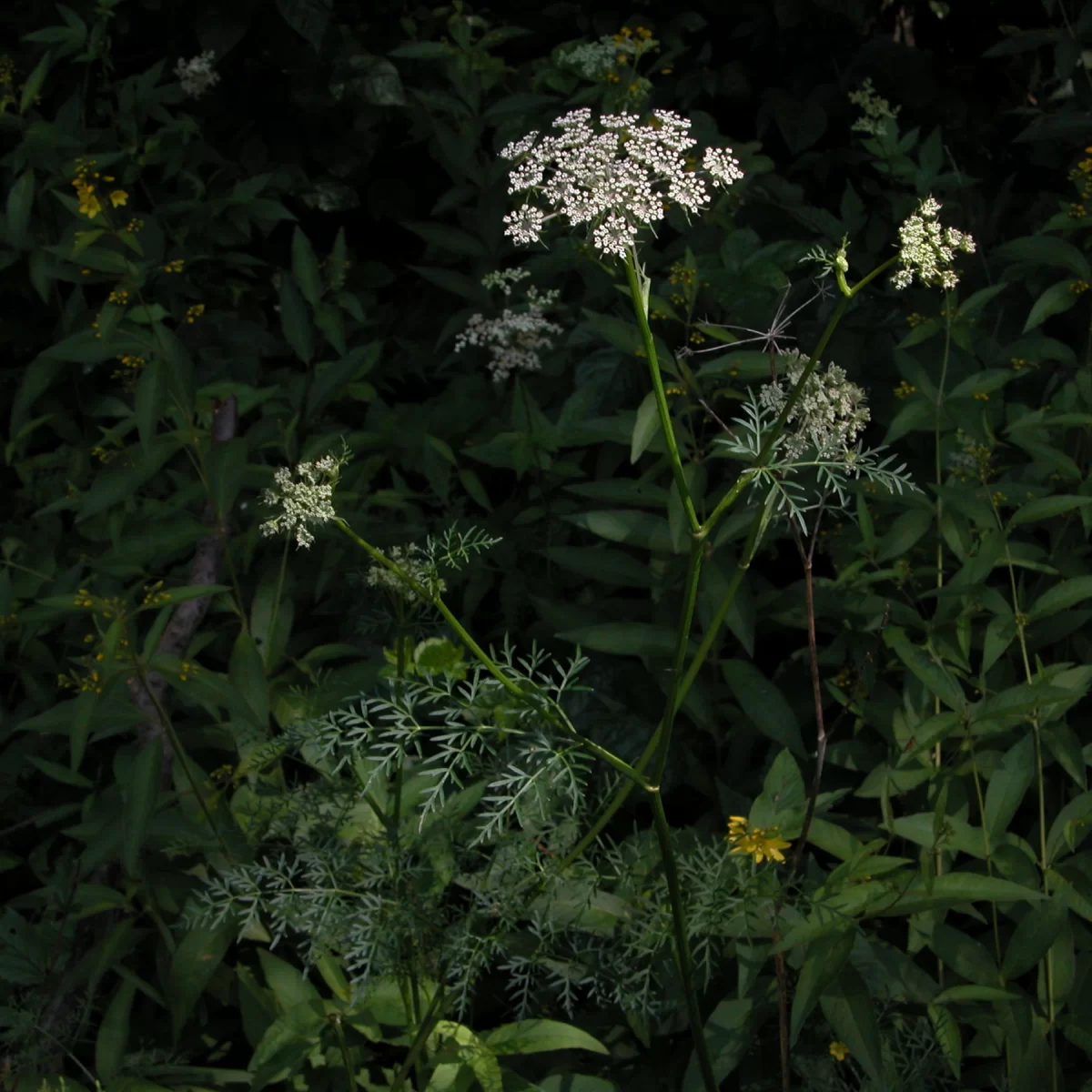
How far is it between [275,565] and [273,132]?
172 cm

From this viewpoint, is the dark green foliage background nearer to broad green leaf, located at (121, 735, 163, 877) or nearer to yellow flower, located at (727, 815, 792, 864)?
broad green leaf, located at (121, 735, 163, 877)

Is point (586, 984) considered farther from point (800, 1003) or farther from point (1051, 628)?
point (1051, 628)

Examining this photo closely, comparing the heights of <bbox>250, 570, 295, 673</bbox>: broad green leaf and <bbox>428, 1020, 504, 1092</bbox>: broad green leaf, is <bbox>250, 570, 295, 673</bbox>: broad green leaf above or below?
above

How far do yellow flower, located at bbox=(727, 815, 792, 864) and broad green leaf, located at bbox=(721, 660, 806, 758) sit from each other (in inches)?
11.7

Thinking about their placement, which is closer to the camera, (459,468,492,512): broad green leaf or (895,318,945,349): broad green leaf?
(895,318,945,349): broad green leaf

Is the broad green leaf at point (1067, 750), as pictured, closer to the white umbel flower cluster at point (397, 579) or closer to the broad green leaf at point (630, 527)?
the broad green leaf at point (630, 527)

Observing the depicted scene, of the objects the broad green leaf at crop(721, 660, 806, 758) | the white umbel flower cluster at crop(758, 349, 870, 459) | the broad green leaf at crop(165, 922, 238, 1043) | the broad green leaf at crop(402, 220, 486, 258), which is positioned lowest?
the broad green leaf at crop(165, 922, 238, 1043)

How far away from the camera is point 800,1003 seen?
161cm

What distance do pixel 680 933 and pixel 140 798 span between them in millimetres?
963

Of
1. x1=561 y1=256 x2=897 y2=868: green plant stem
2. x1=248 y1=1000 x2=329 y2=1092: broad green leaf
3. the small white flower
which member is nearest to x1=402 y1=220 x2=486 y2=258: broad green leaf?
the small white flower

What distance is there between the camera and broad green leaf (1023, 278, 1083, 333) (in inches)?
92.6

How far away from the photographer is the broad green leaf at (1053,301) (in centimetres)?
235

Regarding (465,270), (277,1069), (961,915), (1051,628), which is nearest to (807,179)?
(465,270)

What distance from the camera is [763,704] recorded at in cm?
205
